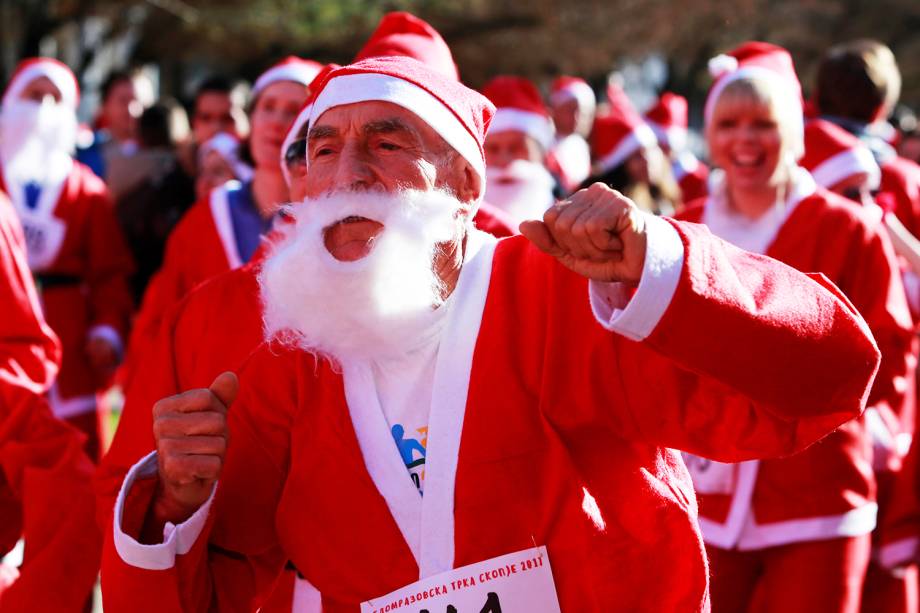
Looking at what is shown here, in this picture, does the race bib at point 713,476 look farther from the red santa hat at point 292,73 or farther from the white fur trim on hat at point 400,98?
the red santa hat at point 292,73

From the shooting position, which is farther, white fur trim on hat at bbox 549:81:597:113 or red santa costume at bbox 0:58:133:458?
white fur trim on hat at bbox 549:81:597:113

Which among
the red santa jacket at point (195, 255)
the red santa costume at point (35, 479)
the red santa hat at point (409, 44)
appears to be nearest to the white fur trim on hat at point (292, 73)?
the red santa jacket at point (195, 255)

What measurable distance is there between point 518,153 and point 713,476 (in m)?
3.02

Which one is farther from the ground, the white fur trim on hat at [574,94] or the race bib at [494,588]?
the race bib at [494,588]

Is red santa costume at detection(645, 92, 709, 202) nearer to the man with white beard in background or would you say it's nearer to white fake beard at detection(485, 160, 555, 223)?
the man with white beard in background

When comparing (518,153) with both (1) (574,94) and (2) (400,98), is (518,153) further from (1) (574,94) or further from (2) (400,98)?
(2) (400,98)

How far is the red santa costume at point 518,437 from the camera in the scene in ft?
7.08

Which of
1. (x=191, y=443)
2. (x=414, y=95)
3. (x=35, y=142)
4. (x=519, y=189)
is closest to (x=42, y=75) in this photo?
(x=35, y=142)

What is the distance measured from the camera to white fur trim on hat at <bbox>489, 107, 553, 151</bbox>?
23.5ft

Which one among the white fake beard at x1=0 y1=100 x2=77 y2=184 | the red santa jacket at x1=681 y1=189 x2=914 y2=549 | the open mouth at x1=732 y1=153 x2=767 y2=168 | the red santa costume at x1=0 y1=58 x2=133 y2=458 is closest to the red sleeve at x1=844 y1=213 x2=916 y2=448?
the red santa jacket at x1=681 y1=189 x2=914 y2=549

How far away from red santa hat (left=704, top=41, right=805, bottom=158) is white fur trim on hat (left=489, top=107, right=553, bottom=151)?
86.6 inches

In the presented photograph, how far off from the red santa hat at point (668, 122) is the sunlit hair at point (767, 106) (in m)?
6.90

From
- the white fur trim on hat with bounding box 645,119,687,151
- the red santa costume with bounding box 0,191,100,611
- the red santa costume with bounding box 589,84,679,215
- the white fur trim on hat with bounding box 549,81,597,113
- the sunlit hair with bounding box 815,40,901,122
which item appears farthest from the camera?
the white fur trim on hat with bounding box 645,119,687,151

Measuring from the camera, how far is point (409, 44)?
4055 millimetres
